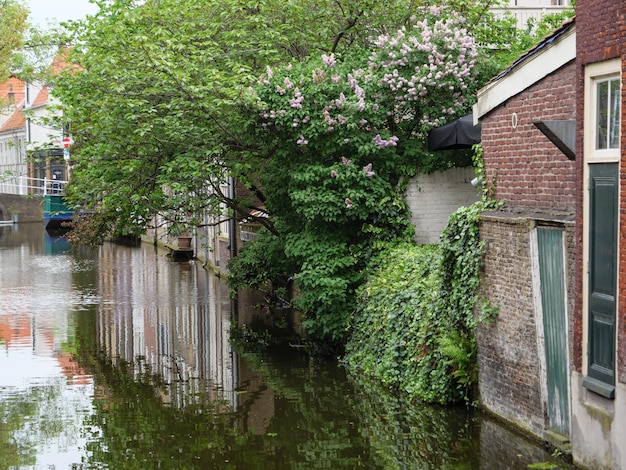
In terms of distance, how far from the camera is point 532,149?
12.2m

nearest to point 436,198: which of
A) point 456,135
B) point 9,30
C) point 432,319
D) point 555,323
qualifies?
point 456,135

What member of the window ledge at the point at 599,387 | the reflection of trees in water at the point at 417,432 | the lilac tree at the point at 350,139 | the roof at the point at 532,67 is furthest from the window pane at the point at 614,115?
the lilac tree at the point at 350,139

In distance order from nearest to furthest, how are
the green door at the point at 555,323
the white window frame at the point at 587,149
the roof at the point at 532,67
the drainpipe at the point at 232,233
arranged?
the white window frame at the point at 587,149 → the green door at the point at 555,323 → the roof at the point at 532,67 → the drainpipe at the point at 232,233

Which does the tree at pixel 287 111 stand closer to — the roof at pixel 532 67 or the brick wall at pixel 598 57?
the roof at pixel 532 67

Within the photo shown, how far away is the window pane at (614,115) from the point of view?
9680 millimetres

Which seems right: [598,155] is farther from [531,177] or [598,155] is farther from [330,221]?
[330,221]

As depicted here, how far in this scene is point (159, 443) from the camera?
40.2ft

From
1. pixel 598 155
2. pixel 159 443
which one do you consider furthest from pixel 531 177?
pixel 159 443

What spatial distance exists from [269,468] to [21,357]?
9.21 metres

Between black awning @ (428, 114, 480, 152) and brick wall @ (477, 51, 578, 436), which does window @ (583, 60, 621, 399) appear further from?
black awning @ (428, 114, 480, 152)

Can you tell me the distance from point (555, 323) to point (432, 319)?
10.2ft

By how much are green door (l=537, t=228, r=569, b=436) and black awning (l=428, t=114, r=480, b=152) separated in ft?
18.5

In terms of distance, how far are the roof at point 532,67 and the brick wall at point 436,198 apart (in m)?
4.30

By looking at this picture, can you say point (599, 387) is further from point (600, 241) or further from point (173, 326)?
point (173, 326)
